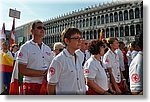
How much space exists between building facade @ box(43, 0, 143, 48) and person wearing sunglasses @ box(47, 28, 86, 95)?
492 millimetres

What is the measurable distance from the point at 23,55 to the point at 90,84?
1.91 ft

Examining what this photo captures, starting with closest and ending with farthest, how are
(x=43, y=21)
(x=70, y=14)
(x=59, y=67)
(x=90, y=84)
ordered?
(x=59, y=67)
(x=90, y=84)
(x=43, y=21)
(x=70, y=14)

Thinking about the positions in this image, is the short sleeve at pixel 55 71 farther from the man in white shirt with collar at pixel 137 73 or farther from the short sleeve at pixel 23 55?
the man in white shirt with collar at pixel 137 73

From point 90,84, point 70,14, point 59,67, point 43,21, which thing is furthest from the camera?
point 70,14

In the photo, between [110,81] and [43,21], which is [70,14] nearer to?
[43,21]

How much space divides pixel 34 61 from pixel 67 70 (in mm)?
412

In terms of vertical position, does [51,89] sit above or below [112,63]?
below

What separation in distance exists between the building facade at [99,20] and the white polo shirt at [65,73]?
54cm

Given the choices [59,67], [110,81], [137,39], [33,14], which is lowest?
[110,81]

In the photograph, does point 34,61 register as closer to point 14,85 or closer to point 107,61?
point 14,85

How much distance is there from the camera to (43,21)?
2.39 metres

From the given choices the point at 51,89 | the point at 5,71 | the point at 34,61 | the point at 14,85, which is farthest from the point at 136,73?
the point at 5,71

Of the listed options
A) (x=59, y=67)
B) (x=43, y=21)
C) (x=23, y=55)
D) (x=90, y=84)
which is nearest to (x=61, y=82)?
(x=59, y=67)

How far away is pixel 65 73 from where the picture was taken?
1.92 m
